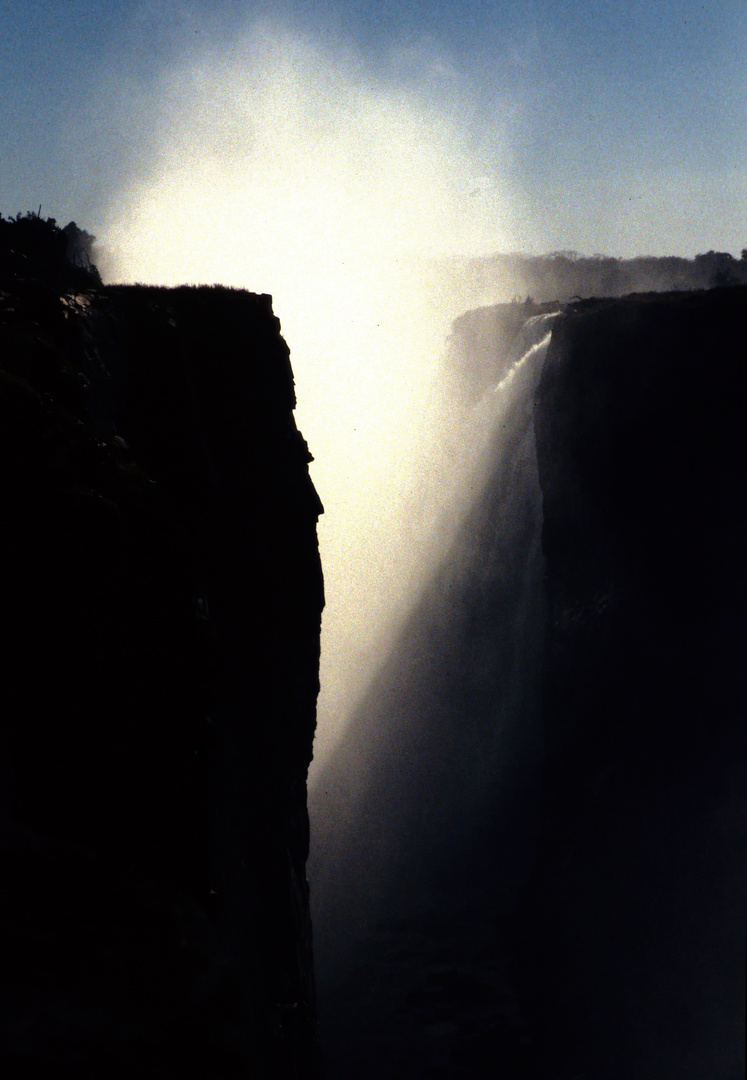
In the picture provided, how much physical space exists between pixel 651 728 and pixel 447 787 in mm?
16899

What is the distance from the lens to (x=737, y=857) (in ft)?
70.3

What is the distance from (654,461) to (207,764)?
17940 mm

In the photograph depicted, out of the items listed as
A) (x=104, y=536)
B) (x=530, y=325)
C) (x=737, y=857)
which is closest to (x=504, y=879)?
(x=737, y=857)

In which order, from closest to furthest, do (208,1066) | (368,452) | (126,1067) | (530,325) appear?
1. (126,1067)
2. (208,1066)
3. (530,325)
4. (368,452)

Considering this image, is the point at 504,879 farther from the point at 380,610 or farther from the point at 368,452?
the point at 368,452

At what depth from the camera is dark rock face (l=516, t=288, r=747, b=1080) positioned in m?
21.8

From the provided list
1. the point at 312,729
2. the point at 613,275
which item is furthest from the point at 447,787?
the point at 613,275

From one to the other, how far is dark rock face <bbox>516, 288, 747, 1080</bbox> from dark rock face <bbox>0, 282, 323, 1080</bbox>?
8.98m

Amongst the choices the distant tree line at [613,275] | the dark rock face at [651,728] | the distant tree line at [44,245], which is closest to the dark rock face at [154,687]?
the distant tree line at [44,245]

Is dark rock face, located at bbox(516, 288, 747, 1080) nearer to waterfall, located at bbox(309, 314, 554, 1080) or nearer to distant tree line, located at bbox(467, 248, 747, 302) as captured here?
waterfall, located at bbox(309, 314, 554, 1080)

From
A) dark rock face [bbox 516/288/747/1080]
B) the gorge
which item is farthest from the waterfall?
dark rock face [bbox 516/288/747/1080]

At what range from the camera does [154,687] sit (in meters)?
11.8

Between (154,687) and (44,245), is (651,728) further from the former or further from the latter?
(44,245)

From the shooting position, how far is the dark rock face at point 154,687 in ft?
22.5
